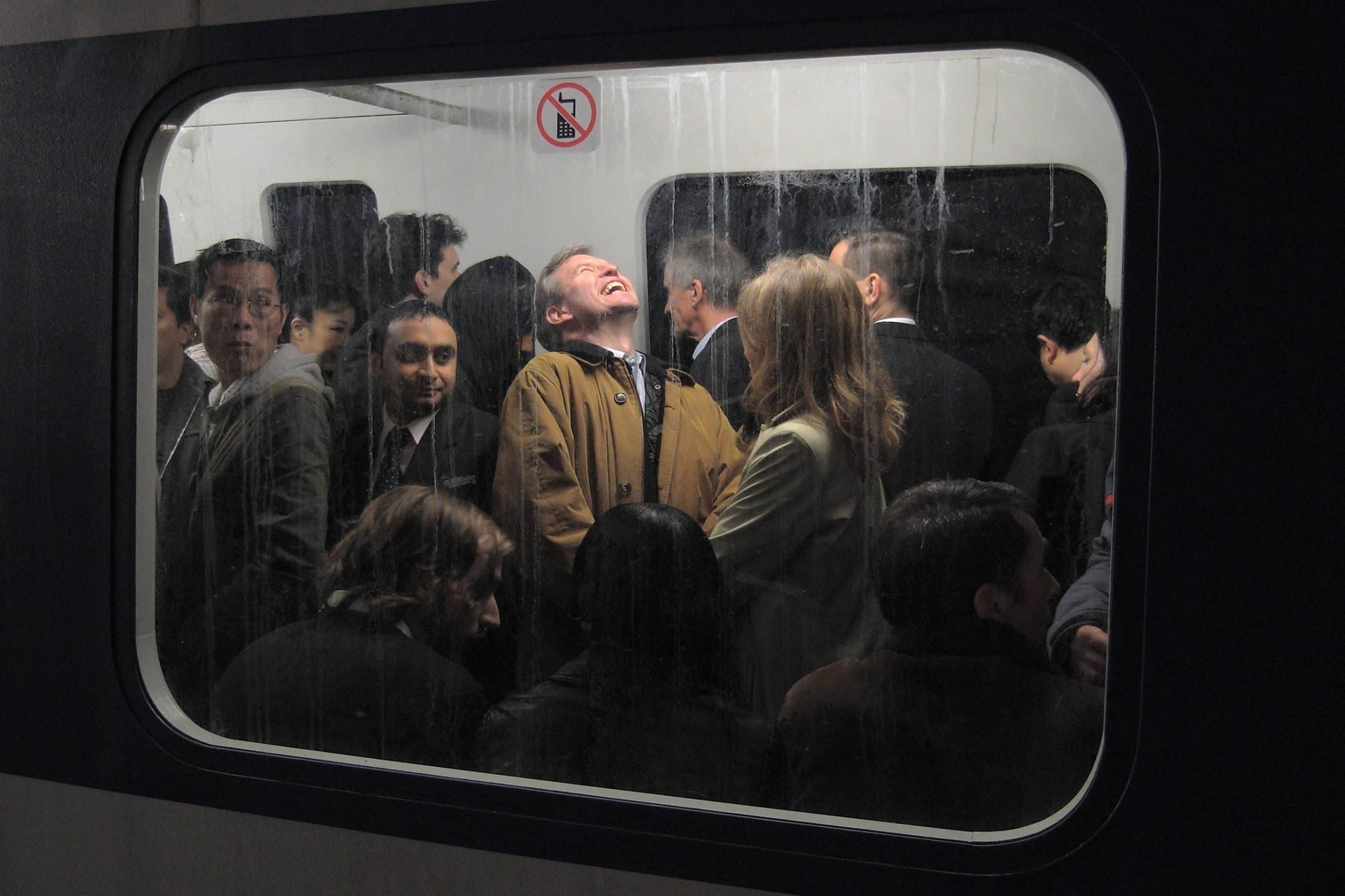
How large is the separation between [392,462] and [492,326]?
265 millimetres

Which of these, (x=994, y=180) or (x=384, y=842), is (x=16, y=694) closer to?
(x=384, y=842)

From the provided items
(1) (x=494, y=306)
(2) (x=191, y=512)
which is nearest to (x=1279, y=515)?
(1) (x=494, y=306)

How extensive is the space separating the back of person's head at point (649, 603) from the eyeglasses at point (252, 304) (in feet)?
2.04

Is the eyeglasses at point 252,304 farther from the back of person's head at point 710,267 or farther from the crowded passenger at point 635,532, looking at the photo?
the back of person's head at point 710,267

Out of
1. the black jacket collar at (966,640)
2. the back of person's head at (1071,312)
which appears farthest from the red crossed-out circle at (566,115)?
the black jacket collar at (966,640)

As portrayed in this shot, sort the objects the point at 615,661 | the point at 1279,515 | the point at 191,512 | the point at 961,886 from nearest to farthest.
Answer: the point at 1279,515 → the point at 961,886 → the point at 615,661 → the point at 191,512

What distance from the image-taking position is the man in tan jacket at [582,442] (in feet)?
4.78

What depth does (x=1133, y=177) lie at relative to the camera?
1227 millimetres

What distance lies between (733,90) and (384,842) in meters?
1.17

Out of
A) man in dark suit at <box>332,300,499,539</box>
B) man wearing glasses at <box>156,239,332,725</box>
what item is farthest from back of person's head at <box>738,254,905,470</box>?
man wearing glasses at <box>156,239,332,725</box>

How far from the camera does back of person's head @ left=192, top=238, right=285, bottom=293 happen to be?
64.7 inches

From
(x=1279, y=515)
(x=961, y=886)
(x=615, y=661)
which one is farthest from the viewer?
(x=615, y=661)

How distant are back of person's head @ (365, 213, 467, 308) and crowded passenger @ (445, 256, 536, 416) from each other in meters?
0.05

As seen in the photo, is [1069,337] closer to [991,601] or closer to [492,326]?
[991,601]
